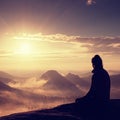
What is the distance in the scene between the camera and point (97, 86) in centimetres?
2247

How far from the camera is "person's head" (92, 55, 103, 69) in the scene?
72.7 ft

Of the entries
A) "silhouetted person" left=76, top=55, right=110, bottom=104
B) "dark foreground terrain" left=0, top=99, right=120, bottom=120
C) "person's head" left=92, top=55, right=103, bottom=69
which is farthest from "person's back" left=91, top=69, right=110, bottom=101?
"dark foreground terrain" left=0, top=99, right=120, bottom=120

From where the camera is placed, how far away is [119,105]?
23469mm

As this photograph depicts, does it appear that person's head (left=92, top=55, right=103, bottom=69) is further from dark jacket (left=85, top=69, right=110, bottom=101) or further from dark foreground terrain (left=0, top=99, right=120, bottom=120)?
dark foreground terrain (left=0, top=99, right=120, bottom=120)

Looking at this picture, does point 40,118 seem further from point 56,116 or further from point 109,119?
point 109,119

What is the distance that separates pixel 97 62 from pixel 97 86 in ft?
5.69

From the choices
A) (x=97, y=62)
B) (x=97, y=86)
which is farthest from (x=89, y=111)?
(x=97, y=62)

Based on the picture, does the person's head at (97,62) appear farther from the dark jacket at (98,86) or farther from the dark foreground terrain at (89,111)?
the dark foreground terrain at (89,111)

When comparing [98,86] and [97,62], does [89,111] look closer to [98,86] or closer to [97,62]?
[98,86]

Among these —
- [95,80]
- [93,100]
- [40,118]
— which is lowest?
[40,118]

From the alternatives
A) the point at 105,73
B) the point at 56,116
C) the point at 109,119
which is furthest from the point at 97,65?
the point at 56,116

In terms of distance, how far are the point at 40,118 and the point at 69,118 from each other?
1762mm

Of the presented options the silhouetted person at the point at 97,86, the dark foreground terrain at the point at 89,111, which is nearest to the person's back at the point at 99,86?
the silhouetted person at the point at 97,86

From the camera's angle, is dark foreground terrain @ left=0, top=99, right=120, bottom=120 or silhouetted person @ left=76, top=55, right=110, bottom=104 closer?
dark foreground terrain @ left=0, top=99, right=120, bottom=120
